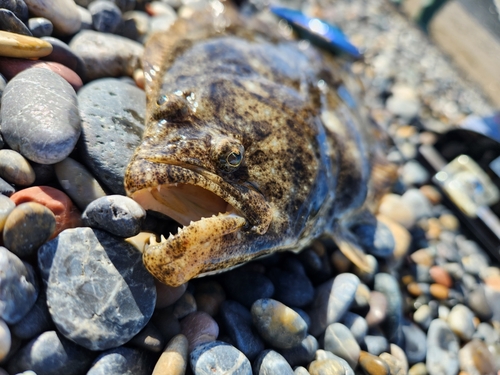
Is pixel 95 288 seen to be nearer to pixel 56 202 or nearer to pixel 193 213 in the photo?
pixel 56 202

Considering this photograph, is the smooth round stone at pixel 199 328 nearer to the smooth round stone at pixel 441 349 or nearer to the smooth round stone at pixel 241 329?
the smooth round stone at pixel 241 329

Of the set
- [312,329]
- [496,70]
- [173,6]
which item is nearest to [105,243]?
[312,329]

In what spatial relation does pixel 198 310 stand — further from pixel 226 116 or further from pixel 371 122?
pixel 371 122

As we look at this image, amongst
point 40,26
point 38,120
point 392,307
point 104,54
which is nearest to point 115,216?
point 38,120

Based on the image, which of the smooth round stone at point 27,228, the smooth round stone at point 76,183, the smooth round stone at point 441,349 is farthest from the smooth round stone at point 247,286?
the smooth round stone at point 441,349

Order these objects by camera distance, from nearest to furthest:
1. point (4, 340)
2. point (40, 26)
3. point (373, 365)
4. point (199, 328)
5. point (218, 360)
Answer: point (4, 340)
point (218, 360)
point (199, 328)
point (373, 365)
point (40, 26)

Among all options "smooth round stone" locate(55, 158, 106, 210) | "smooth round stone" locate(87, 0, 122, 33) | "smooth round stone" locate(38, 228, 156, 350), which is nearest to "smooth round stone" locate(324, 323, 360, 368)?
"smooth round stone" locate(38, 228, 156, 350)
